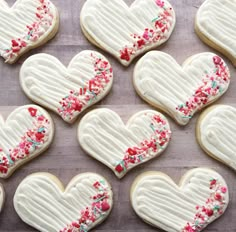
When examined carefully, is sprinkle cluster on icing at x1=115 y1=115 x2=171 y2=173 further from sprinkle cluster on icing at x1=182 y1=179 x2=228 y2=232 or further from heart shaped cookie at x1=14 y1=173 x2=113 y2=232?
sprinkle cluster on icing at x1=182 y1=179 x2=228 y2=232

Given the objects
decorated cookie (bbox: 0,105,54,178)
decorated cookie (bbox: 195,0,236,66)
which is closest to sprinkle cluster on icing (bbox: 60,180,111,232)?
decorated cookie (bbox: 0,105,54,178)

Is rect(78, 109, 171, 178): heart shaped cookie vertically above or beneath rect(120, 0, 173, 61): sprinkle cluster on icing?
beneath

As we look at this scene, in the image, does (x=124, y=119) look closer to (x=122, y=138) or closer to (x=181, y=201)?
(x=122, y=138)

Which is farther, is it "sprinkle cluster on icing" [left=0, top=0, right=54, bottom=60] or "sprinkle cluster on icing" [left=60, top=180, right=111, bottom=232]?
"sprinkle cluster on icing" [left=0, top=0, right=54, bottom=60]

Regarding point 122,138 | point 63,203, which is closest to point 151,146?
point 122,138

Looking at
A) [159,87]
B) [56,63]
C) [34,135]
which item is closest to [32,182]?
[34,135]

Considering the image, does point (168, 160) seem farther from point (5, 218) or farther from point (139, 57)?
point (5, 218)
